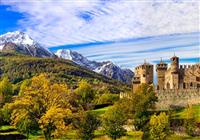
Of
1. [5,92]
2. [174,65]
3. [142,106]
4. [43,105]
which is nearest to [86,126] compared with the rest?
[43,105]

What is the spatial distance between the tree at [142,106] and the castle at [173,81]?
1011cm

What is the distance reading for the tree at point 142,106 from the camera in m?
116

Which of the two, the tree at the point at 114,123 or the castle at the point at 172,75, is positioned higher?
the castle at the point at 172,75

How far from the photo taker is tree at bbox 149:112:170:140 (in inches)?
4075

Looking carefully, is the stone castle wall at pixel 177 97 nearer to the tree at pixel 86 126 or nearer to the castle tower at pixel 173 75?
the castle tower at pixel 173 75

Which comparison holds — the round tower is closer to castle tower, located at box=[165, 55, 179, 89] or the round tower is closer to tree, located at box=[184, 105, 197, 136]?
castle tower, located at box=[165, 55, 179, 89]

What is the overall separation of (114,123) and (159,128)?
10.9 metres

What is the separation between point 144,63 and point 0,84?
5668cm

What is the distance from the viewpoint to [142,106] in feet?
392

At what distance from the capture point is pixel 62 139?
4272 inches

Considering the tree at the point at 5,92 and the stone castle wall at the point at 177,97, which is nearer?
the stone castle wall at the point at 177,97

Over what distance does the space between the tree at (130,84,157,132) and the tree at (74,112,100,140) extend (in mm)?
13189

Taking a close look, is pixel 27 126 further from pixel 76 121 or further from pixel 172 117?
pixel 172 117

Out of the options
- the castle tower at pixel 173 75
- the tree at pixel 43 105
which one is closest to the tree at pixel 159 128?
the tree at pixel 43 105
